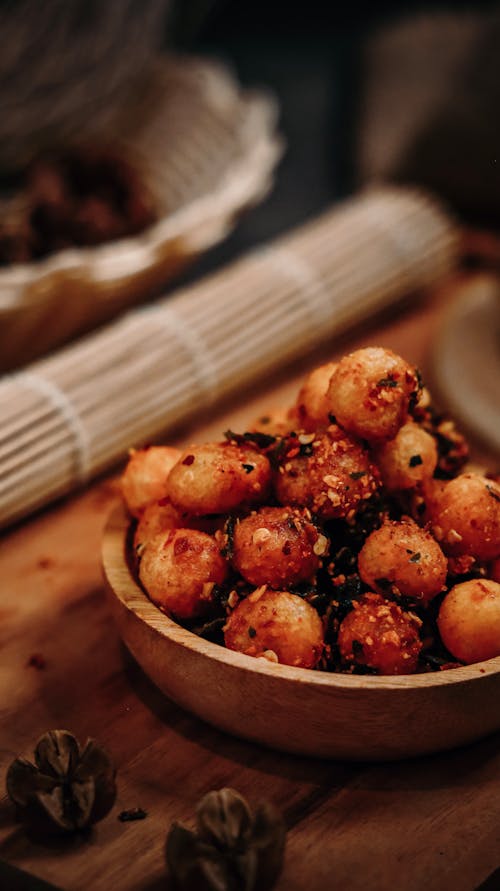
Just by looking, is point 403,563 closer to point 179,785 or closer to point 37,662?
point 179,785

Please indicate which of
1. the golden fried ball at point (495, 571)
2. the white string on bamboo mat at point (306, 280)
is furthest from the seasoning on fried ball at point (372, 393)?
the white string on bamboo mat at point (306, 280)

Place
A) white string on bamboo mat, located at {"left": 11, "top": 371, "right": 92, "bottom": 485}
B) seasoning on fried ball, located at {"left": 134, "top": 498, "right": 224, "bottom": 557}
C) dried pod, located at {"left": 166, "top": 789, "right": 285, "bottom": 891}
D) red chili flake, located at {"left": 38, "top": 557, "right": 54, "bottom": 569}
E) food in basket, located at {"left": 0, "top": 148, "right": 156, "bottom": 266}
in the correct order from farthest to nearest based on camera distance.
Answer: food in basket, located at {"left": 0, "top": 148, "right": 156, "bottom": 266}, white string on bamboo mat, located at {"left": 11, "top": 371, "right": 92, "bottom": 485}, red chili flake, located at {"left": 38, "top": 557, "right": 54, "bottom": 569}, seasoning on fried ball, located at {"left": 134, "top": 498, "right": 224, "bottom": 557}, dried pod, located at {"left": 166, "top": 789, "right": 285, "bottom": 891}

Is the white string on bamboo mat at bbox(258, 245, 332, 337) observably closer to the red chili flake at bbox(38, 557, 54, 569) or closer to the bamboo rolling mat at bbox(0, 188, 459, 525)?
the bamboo rolling mat at bbox(0, 188, 459, 525)

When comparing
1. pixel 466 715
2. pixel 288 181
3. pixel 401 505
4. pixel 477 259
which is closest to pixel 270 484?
pixel 401 505

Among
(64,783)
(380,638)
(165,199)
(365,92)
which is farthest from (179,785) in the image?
(365,92)

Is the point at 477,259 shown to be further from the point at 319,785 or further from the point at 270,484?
the point at 319,785

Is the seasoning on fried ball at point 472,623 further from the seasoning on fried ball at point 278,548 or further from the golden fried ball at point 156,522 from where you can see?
the golden fried ball at point 156,522

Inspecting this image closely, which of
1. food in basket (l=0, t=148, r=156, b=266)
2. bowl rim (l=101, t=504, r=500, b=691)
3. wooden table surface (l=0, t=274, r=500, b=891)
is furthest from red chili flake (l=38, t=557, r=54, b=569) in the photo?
food in basket (l=0, t=148, r=156, b=266)

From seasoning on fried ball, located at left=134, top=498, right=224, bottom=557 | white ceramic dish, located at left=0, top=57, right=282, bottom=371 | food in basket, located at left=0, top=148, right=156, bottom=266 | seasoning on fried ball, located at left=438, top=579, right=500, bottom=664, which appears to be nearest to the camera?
seasoning on fried ball, located at left=438, top=579, right=500, bottom=664
